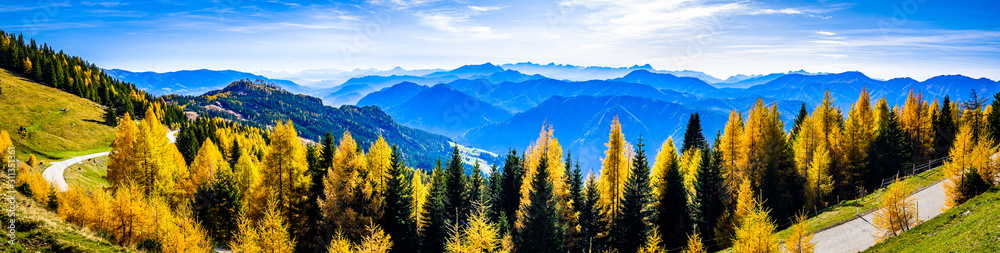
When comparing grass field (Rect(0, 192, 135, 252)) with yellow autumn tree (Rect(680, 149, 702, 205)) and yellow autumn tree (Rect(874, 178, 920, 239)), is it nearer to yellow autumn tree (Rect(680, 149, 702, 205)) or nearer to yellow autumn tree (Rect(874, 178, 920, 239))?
yellow autumn tree (Rect(680, 149, 702, 205))

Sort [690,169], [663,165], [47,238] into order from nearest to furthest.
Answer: [47,238] → [663,165] → [690,169]

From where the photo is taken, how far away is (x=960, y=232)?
85.8 ft

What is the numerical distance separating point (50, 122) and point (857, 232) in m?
137

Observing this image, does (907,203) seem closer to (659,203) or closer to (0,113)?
(659,203)

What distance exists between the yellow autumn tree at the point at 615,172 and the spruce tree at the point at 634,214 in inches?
75.2

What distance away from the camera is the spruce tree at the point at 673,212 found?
149ft

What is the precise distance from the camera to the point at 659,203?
46.5 m

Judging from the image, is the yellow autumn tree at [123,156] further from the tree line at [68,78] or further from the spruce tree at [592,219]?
the tree line at [68,78]

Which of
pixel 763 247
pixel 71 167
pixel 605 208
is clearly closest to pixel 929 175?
pixel 605 208

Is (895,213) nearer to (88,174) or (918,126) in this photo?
(918,126)

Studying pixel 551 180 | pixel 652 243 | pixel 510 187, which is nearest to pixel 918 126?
pixel 510 187

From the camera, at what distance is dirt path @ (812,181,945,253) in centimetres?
3425

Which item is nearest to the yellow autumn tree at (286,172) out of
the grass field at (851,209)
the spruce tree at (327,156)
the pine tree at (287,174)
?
the pine tree at (287,174)

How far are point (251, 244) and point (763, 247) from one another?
32687mm
